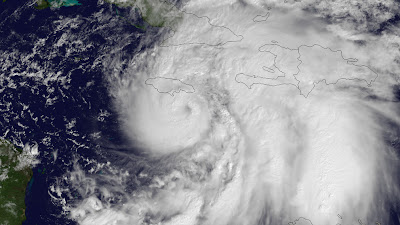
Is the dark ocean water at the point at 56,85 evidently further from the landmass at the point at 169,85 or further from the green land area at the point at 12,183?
the landmass at the point at 169,85

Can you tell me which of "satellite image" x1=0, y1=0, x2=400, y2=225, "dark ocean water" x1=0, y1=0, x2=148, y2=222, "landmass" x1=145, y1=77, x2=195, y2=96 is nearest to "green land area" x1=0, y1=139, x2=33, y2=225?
"satellite image" x1=0, y1=0, x2=400, y2=225

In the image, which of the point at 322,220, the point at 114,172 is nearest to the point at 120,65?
the point at 114,172

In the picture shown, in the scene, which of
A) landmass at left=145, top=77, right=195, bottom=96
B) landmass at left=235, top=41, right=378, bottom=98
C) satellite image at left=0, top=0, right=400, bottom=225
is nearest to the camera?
satellite image at left=0, top=0, right=400, bottom=225

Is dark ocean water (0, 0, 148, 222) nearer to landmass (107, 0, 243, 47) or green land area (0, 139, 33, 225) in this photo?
green land area (0, 139, 33, 225)

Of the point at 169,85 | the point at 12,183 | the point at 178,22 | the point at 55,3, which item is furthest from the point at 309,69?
the point at 12,183

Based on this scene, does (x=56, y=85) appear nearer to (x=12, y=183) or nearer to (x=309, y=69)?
(x=12, y=183)

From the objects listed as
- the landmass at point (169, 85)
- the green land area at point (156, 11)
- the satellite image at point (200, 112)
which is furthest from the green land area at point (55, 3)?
the landmass at point (169, 85)
